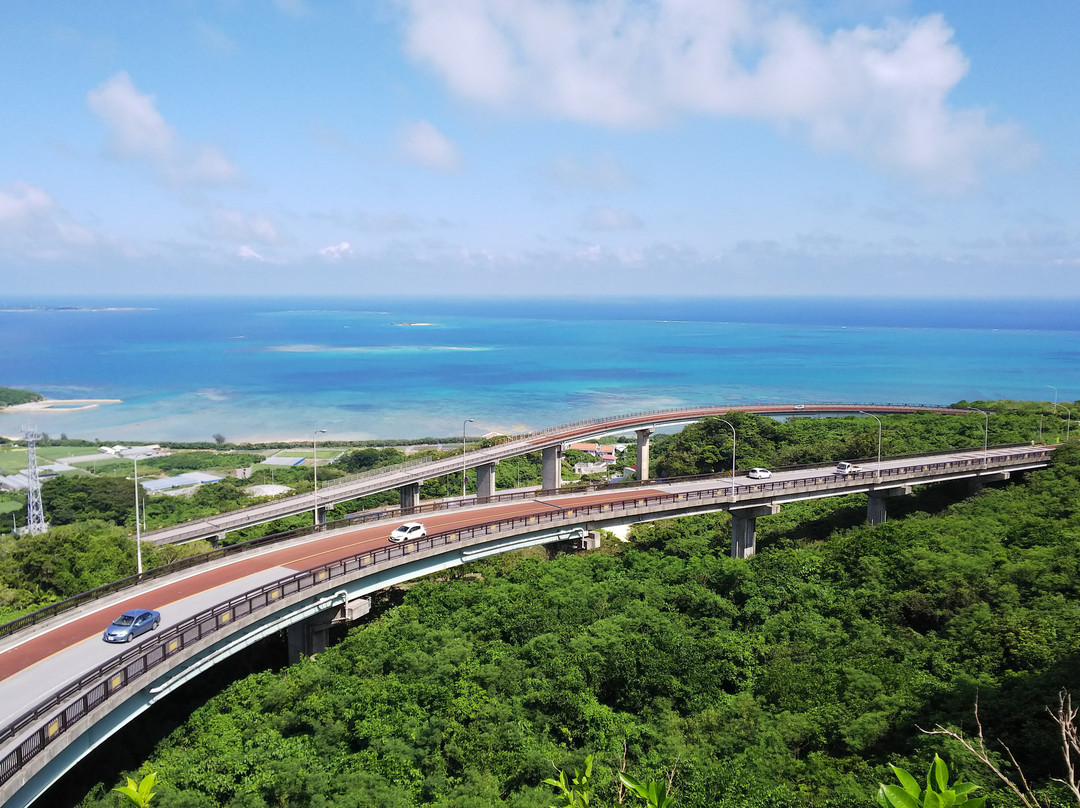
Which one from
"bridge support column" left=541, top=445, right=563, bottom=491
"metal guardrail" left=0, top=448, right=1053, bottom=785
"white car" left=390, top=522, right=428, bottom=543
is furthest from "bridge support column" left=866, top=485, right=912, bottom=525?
"white car" left=390, top=522, right=428, bottom=543

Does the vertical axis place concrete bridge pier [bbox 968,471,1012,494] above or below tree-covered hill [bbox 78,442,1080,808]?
above

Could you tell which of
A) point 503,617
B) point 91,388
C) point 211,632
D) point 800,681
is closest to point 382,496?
point 503,617

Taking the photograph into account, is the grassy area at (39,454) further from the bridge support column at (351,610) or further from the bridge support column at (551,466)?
the bridge support column at (351,610)

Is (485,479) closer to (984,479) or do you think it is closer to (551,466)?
(551,466)

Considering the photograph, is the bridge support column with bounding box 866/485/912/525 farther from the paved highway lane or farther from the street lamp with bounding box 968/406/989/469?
the paved highway lane

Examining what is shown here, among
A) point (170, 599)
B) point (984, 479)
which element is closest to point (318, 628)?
point (170, 599)

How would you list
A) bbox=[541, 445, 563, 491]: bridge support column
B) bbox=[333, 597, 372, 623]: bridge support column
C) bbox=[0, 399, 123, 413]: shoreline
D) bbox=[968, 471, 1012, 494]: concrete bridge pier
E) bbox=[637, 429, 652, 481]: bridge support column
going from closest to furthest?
bbox=[333, 597, 372, 623]: bridge support column
bbox=[968, 471, 1012, 494]: concrete bridge pier
bbox=[541, 445, 563, 491]: bridge support column
bbox=[637, 429, 652, 481]: bridge support column
bbox=[0, 399, 123, 413]: shoreline
